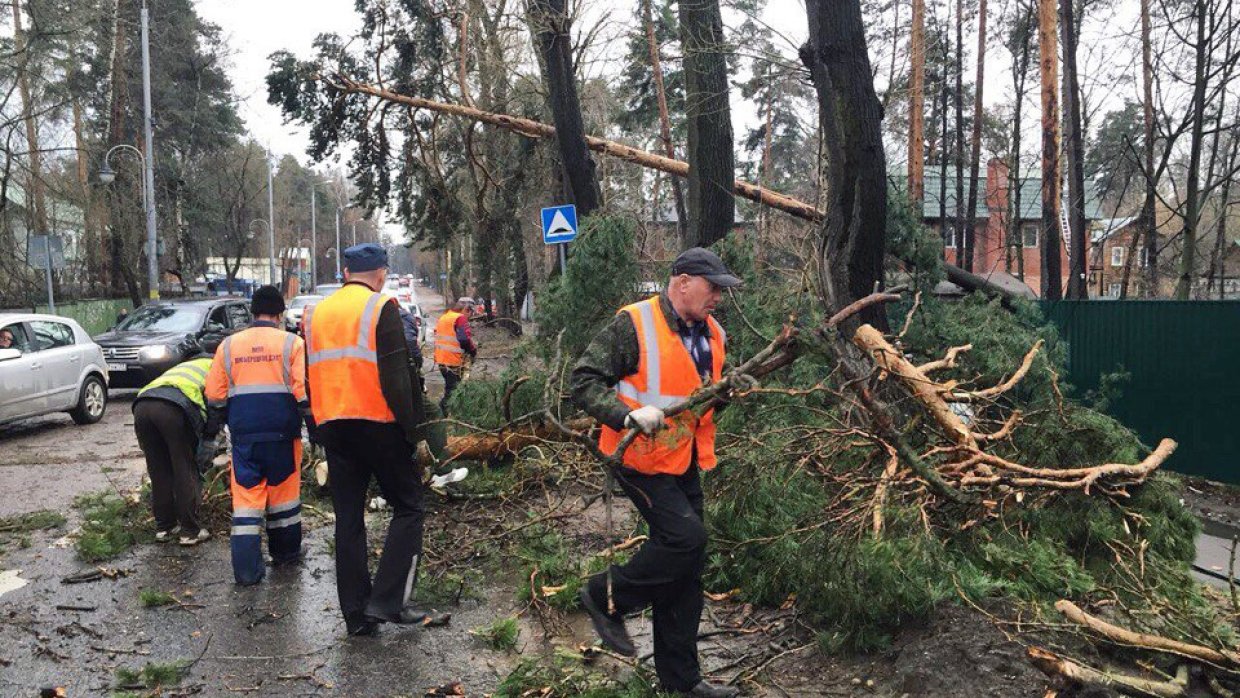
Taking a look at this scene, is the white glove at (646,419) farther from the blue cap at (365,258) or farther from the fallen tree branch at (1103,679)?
the blue cap at (365,258)

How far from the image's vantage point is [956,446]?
200 inches

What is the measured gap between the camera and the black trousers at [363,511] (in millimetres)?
4914

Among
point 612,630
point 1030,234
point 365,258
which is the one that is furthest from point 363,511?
point 1030,234

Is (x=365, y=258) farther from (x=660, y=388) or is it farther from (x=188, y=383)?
(x=188, y=383)

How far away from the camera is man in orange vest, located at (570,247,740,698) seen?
3.91 m

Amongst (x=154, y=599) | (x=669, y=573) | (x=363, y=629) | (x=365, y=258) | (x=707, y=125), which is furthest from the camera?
(x=707, y=125)

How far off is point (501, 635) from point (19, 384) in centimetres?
952

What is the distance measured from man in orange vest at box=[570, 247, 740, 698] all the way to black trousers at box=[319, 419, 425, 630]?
139 cm

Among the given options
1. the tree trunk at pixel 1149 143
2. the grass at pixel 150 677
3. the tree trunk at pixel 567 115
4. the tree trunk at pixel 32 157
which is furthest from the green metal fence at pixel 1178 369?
the tree trunk at pixel 32 157

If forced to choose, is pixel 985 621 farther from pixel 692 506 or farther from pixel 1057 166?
pixel 1057 166

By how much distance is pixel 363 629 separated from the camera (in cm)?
494

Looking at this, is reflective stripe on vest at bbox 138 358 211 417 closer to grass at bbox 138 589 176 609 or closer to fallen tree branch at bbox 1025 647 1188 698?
grass at bbox 138 589 176 609

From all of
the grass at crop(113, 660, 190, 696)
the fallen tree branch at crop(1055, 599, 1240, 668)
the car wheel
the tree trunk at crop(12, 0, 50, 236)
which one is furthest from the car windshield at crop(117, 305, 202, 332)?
the fallen tree branch at crop(1055, 599, 1240, 668)

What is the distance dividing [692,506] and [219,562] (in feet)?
11.8
